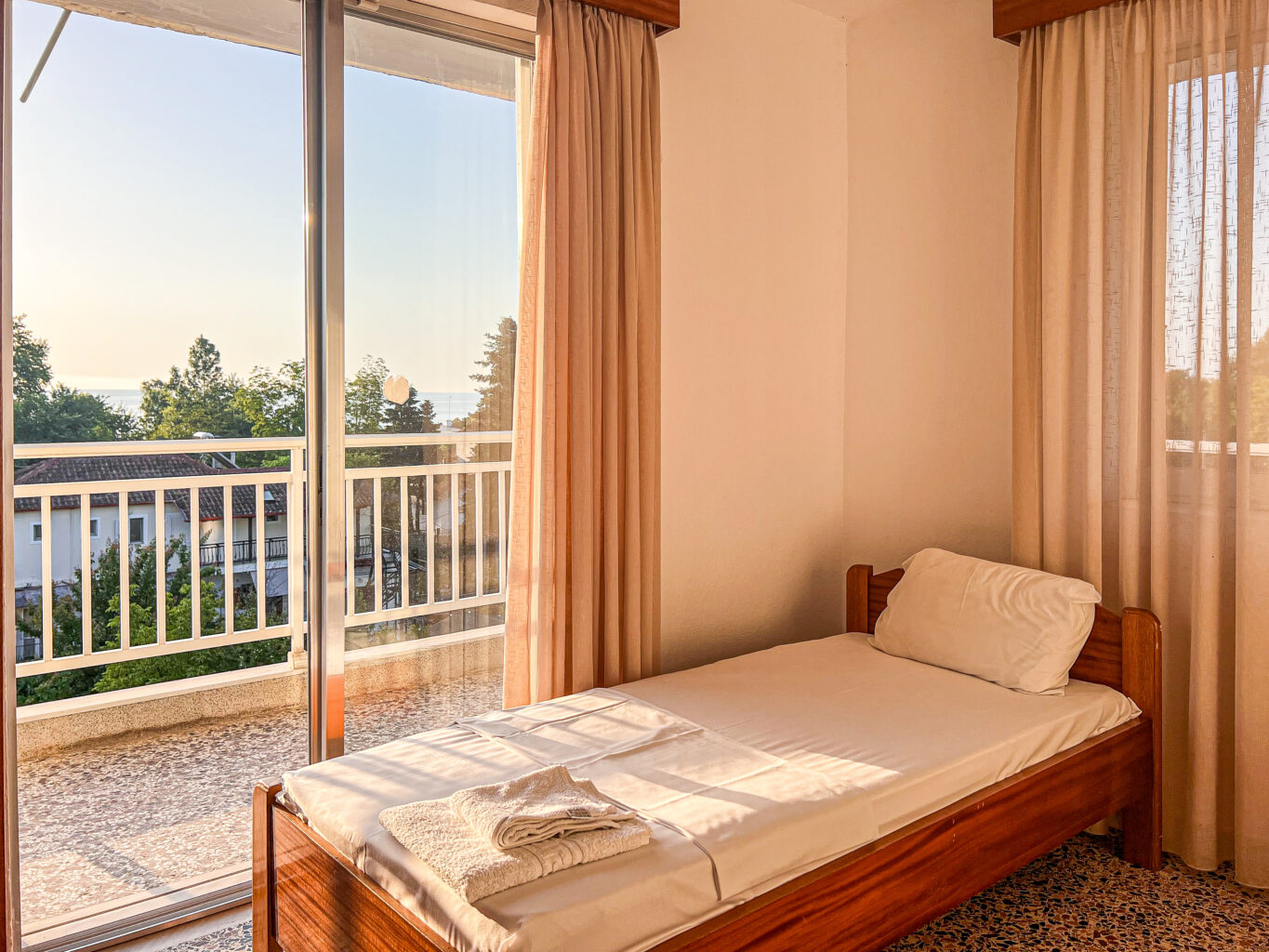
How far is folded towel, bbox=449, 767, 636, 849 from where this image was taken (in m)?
1.55

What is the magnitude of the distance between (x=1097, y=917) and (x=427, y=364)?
229 centimetres

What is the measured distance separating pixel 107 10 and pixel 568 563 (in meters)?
1.86

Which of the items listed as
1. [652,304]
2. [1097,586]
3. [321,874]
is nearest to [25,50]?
[652,304]

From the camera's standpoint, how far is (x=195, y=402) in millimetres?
2473

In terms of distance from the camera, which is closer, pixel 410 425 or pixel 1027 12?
pixel 410 425

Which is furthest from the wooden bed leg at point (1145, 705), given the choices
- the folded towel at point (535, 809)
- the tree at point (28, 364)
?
the tree at point (28, 364)

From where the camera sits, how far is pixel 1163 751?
2.67 m

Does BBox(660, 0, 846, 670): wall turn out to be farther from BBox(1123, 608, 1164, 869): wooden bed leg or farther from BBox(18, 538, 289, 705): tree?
BBox(18, 538, 289, 705): tree

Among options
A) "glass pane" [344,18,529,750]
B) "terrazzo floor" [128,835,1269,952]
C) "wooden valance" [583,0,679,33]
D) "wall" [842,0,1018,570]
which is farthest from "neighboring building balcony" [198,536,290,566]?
"wall" [842,0,1018,570]

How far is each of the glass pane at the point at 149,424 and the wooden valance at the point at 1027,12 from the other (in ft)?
3.87

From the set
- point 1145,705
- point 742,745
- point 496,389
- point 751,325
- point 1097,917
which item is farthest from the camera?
point 751,325

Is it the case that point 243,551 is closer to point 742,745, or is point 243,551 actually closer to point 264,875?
point 264,875

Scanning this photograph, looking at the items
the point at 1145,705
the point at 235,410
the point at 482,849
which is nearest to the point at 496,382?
the point at 235,410

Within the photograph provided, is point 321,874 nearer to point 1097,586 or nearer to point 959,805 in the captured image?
point 959,805
